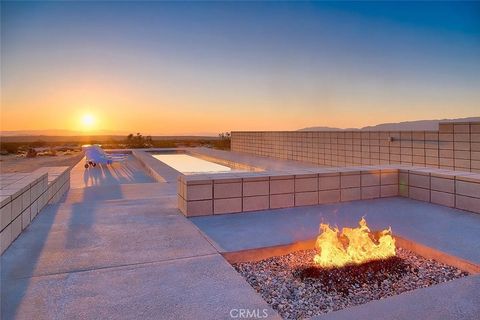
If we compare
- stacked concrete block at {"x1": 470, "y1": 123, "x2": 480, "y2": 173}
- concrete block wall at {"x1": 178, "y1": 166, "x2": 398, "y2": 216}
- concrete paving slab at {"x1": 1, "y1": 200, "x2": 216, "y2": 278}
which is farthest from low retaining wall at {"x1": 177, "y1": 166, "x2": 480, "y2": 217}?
stacked concrete block at {"x1": 470, "y1": 123, "x2": 480, "y2": 173}

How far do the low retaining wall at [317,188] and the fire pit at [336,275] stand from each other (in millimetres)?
1646

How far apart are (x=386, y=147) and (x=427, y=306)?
9.72 metres

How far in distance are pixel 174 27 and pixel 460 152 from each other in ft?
32.0

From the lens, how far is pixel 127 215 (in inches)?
188

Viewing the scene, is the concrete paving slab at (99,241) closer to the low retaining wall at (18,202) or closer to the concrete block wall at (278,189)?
the low retaining wall at (18,202)

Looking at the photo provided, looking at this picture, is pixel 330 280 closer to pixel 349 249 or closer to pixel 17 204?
pixel 349 249

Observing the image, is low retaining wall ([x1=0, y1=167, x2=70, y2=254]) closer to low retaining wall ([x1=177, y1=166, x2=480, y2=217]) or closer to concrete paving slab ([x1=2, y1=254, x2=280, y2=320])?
concrete paving slab ([x1=2, y1=254, x2=280, y2=320])

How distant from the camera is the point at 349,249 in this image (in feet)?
10.9

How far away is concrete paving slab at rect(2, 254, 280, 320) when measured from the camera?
7.05 ft

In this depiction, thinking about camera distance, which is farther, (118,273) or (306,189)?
(306,189)

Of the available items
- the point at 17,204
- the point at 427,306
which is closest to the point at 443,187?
the point at 427,306

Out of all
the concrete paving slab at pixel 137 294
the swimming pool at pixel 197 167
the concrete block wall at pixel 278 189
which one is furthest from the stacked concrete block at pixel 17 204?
the swimming pool at pixel 197 167

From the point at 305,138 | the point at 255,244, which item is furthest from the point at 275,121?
the point at 255,244

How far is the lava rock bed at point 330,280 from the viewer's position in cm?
257
